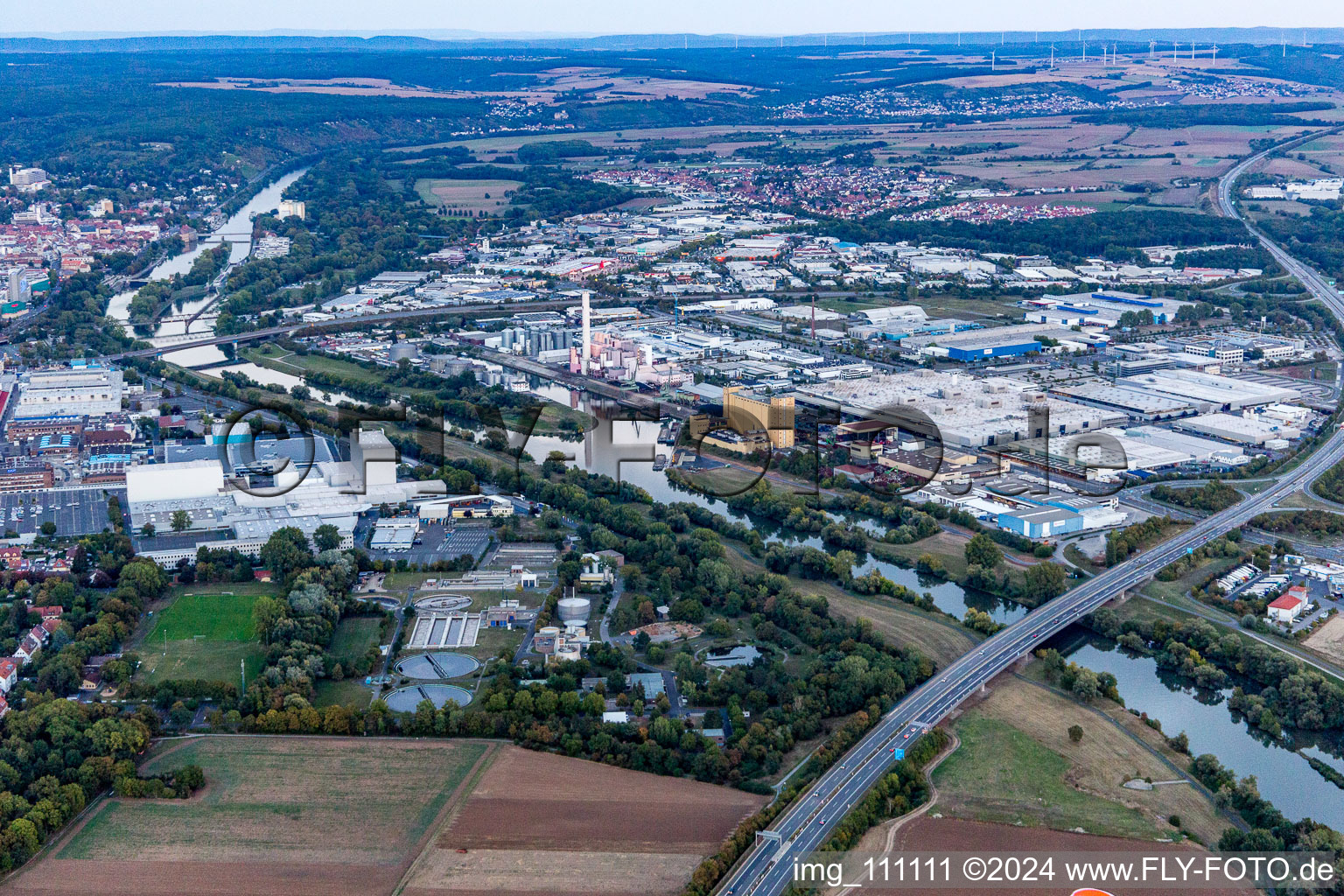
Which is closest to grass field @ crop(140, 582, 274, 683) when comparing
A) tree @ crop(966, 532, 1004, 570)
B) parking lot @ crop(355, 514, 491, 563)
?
parking lot @ crop(355, 514, 491, 563)

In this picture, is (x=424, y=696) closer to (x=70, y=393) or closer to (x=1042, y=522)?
(x=1042, y=522)

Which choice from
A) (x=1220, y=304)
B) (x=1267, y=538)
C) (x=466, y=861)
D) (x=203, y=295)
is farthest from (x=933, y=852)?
(x=203, y=295)

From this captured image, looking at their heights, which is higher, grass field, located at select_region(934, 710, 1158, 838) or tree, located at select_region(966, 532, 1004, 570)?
tree, located at select_region(966, 532, 1004, 570)

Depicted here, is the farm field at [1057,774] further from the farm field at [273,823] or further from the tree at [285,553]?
the tree at [285,553]

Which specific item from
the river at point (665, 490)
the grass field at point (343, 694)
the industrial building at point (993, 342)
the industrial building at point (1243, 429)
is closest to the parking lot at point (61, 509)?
the grass field at point (343, 694)

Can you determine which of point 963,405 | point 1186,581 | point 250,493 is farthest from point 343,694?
point 963,405

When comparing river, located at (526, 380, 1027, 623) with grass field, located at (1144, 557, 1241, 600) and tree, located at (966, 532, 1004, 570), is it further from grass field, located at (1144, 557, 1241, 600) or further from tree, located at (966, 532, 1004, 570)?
grass field, located at (1144, 557, 1241, 600)
